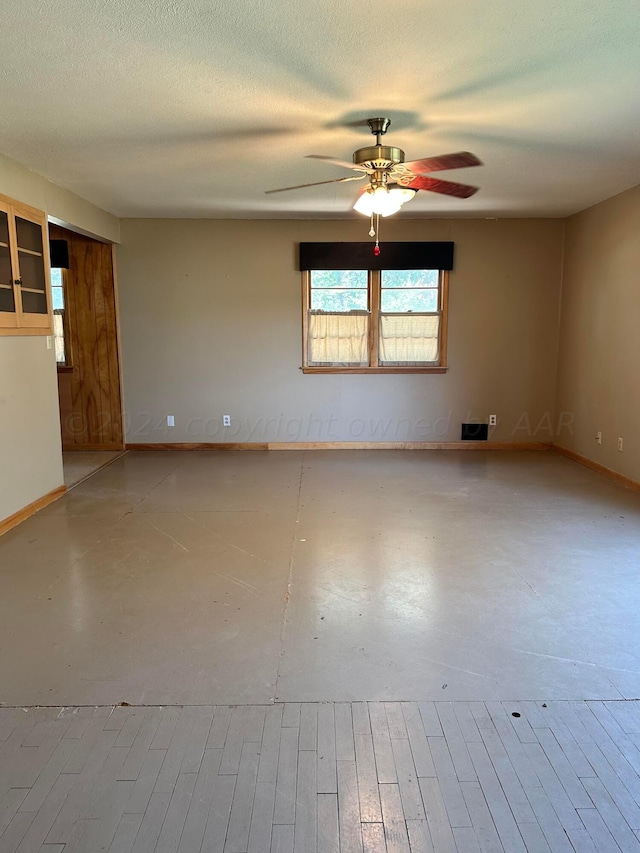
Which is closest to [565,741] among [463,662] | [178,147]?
[463,662]

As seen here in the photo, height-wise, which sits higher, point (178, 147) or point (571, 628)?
point (178, 147)

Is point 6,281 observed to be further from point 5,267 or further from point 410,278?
point 410,278

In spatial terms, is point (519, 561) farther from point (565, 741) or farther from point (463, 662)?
point (565, 741)

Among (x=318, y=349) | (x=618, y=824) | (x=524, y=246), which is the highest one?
(x=524, y=246)

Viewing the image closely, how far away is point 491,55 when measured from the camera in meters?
2.47

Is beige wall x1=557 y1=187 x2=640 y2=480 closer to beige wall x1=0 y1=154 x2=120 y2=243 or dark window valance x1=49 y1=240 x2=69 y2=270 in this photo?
beige wall x1=0 y1=154 x2=120 y2=243

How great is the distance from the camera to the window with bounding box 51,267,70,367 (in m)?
6.24

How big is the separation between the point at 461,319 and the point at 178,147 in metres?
3.71

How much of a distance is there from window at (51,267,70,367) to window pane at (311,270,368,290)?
281 cm

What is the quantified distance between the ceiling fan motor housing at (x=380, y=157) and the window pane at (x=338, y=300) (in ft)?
9.75

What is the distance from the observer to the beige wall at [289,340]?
621 centimetres

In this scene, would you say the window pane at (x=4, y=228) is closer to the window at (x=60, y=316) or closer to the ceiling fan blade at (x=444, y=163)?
the window at (x=60, y=316)

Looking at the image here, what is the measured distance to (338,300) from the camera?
249 inches

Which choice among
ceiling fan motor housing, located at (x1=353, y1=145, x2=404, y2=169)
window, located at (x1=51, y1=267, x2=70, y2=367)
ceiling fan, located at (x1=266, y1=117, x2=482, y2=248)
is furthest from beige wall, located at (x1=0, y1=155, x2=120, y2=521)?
ceiling fan motor housing, located at (x1=353, y1=145, x2=404, y2=169)
